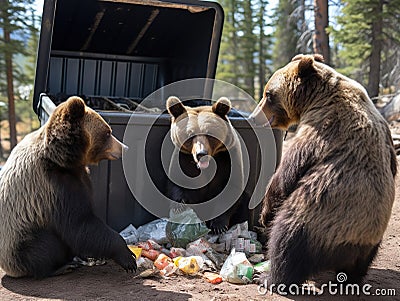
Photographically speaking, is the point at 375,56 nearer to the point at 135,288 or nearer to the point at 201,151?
the point at 201,151

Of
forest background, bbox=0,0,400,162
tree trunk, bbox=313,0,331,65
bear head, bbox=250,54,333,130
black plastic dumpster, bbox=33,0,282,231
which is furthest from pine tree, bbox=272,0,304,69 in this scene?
bear head, bbox=250,54,333,130

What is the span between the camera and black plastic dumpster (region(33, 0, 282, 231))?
4754mm

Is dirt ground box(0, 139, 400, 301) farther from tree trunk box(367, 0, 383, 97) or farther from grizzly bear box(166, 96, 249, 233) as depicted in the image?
tree trunk box(367, 0, 383, 97)

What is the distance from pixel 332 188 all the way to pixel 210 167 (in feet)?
5.10

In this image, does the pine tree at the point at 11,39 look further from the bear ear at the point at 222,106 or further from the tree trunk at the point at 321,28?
the bear ear at the point at 222,106

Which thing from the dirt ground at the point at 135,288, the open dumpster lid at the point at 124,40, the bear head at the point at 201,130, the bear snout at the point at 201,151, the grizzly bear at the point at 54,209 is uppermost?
the open dumpster lid at the point at 124,40

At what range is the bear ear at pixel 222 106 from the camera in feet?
14.9

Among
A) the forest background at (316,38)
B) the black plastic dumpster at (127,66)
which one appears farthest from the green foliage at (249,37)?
the black plastic dumpster at (127,66)

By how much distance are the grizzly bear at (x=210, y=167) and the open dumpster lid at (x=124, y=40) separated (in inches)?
58.1

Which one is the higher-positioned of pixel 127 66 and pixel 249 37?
pixel 249 37

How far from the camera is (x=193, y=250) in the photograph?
435 cm

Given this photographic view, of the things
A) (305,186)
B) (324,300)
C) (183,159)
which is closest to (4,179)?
(183,159)

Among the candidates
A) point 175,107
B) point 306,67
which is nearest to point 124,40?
point 175,107

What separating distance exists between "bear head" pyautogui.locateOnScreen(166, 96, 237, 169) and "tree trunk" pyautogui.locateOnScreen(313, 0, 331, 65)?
1127 cm
